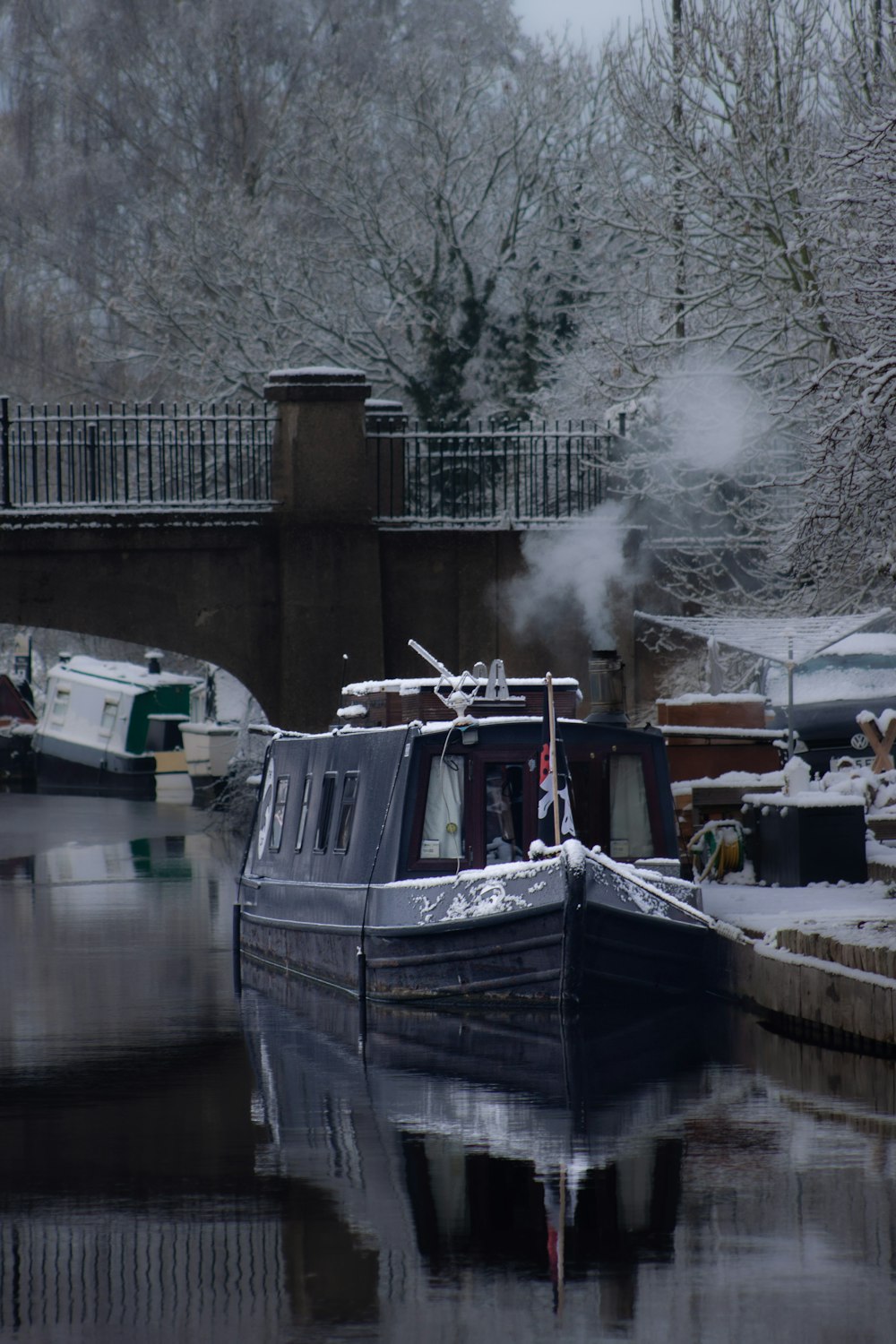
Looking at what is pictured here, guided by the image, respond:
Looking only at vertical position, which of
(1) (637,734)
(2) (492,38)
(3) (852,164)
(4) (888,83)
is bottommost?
(1) (637,734)

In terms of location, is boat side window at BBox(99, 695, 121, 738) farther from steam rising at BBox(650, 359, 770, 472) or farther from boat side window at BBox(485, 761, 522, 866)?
boat side window at BBox(485, 761, 522, 866)

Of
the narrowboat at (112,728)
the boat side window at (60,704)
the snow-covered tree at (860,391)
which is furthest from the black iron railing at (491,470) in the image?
the boat side window at (60,704)

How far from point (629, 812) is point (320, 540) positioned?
10.0 metres

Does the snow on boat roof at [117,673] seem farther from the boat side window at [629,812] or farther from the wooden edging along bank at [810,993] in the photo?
the wooden edging along bank at [810,993]

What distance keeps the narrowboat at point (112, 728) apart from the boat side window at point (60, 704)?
0.06ft

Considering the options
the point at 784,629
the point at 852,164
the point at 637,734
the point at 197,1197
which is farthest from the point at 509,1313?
the point at 784,629

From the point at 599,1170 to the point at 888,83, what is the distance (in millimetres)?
15810

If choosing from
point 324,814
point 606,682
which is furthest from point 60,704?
point 324,814

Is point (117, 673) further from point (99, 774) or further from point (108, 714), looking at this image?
point (99, 774)

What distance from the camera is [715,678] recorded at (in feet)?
78.2

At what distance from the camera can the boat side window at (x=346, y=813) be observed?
1839 cm

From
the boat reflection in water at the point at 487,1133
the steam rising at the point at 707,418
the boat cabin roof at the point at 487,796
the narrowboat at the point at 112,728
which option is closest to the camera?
the boat reflection in water at the point at 487,1133

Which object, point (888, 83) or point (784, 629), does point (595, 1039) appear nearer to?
point (784, 629)

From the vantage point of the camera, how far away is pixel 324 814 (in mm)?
19250
